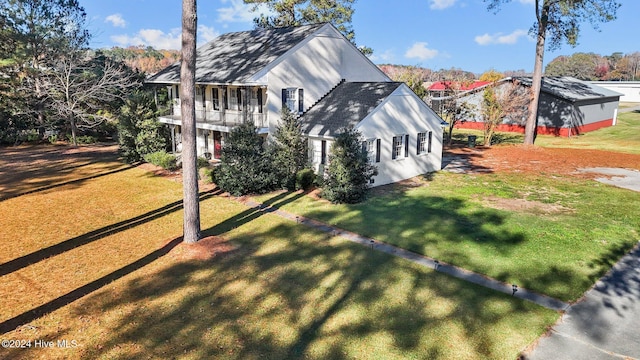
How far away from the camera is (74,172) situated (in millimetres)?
23734

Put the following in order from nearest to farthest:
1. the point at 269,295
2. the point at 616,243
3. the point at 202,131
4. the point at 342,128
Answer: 1. the point at 269,295
2. the point at 616,243
3. the point at 342,128
4. the point at 202,131

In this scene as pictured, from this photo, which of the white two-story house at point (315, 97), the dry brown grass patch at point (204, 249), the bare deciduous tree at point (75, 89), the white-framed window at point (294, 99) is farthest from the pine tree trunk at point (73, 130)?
the dry brown grass patch at point (204, 249)

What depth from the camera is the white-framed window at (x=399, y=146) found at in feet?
70.1

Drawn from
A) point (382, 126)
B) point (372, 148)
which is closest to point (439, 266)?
point (372, 148)

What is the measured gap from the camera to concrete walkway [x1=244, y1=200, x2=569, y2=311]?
990 cm

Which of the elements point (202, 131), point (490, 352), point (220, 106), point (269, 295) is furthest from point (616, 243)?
point (202, 131)

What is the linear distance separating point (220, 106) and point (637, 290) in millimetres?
22481

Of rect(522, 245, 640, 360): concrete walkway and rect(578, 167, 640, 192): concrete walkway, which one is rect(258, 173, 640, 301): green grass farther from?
rect(578, 167, 640, 192): concrete walkway

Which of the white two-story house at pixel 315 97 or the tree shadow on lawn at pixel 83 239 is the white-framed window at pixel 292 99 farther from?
the tree shadow on lawn at pixel 83 239

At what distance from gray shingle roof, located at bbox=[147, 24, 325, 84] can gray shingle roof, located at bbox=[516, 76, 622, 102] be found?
26.3 metres

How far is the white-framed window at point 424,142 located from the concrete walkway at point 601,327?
13.1 m

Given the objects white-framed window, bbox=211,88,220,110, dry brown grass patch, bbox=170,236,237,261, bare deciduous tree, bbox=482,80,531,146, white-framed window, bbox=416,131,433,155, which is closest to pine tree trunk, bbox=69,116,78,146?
white-framed window, bbox=211,88,220,110

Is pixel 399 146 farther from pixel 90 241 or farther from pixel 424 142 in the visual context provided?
pixel 90 241

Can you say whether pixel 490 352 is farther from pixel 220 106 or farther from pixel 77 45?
pixel 77 45
